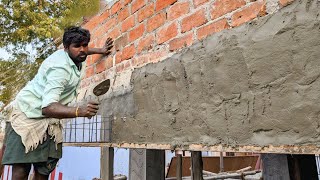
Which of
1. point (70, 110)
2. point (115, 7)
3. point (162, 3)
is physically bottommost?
point (70, 110)

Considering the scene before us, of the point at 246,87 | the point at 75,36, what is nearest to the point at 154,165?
the point at 75,36

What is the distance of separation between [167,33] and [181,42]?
0.57ft

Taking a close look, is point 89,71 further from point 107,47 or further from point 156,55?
point 156,55

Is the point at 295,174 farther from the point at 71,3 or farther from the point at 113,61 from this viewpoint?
the point at 71,3

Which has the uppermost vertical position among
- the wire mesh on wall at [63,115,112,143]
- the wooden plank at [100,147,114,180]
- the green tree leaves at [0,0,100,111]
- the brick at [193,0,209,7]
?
the green tree leaves at [0,0,100,111]

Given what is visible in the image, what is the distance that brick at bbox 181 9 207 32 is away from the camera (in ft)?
5.37

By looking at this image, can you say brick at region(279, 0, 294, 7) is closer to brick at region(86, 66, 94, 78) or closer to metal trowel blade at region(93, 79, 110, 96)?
metal trowel blade at region(93, 79, 110, 96)

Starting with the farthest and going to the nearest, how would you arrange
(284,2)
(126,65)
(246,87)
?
(126,65) < (246,87) < (284,2)

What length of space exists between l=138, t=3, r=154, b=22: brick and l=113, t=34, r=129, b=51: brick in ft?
0.80

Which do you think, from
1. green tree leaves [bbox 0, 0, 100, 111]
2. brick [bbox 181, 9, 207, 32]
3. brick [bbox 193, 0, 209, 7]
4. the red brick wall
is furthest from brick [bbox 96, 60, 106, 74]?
green tree leaves [bbox 0, 0, 100, 111]

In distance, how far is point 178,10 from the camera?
71.7 inches

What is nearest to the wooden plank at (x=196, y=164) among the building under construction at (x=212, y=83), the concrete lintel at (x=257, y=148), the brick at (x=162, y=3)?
the building under construction at (x=212, y=83)

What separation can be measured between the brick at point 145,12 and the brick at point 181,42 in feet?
1.17

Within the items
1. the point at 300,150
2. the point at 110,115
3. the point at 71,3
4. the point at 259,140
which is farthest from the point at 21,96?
the point at 71,3
